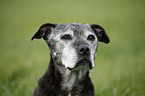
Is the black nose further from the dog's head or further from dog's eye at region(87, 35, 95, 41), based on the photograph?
dog's eye at region(87, 35, 95, 41)

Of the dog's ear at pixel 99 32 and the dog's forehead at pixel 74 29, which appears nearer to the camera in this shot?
the dog's forehead at pixel 74 29

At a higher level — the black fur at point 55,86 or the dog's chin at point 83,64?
the dog's chin at point 83,64

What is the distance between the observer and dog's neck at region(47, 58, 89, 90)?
3.58m

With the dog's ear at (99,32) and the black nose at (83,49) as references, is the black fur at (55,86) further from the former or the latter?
the dog's ear at (99,32)

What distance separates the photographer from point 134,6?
19000 millimetres

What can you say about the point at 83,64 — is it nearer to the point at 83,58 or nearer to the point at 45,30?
the point at 83,58

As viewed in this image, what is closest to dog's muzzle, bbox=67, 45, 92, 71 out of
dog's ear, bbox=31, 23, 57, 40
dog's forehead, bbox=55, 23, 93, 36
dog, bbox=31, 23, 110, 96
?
dog, bbox=31, 23, 110, 96

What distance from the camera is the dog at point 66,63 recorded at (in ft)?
10.7

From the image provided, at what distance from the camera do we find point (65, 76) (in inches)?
144

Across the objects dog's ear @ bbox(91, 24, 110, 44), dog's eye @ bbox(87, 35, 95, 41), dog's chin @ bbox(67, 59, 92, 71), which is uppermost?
dog's ear @ bbox(91, 24, 110, 44)

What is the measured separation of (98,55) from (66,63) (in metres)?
5.72

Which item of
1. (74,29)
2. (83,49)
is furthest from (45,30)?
(83,49)

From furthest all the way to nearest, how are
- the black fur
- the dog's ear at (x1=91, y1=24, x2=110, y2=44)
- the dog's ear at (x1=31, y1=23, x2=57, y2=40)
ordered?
the dog's ear at (x1=91, y1=24, x2=110, y2=44) < the dog's ear at (x1=31, y1=23, x2=57, y2=40) < the black fur

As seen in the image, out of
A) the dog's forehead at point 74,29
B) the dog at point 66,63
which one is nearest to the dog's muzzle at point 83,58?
the dog at point 66,63
